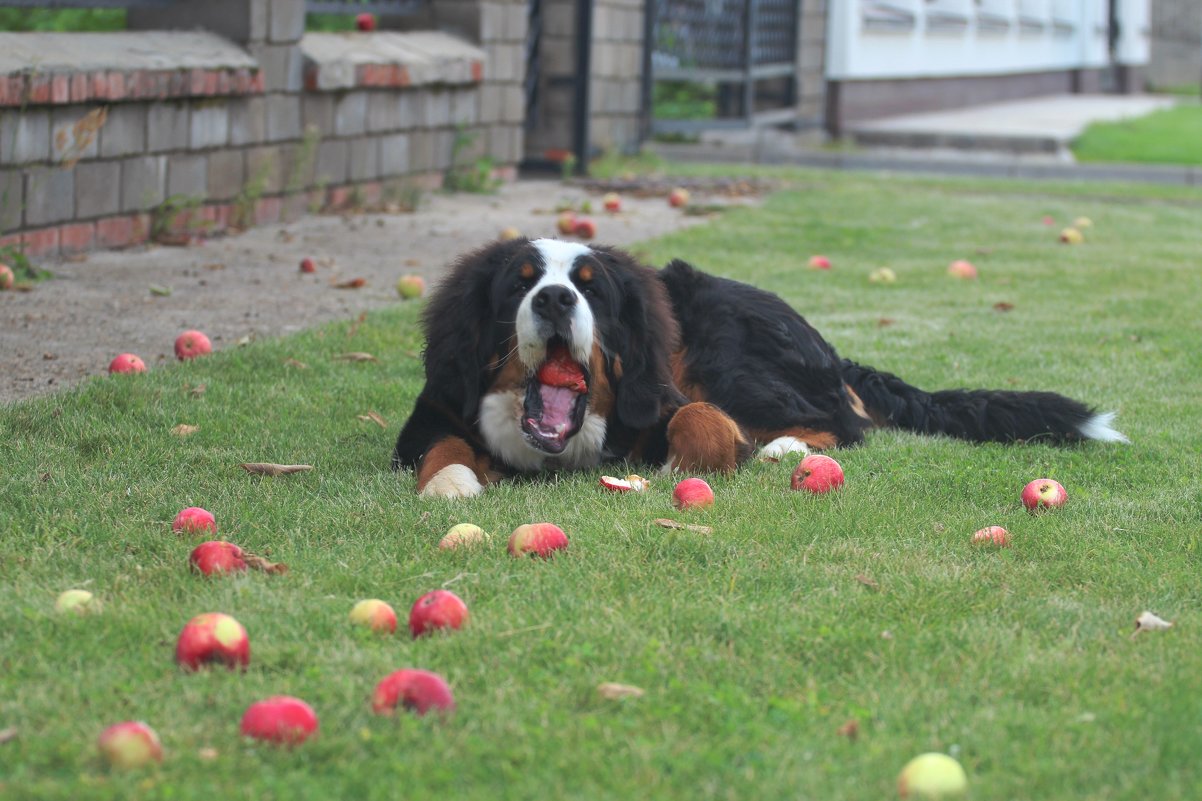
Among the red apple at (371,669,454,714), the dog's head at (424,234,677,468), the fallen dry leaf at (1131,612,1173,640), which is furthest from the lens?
the dog's head at (424,234,677,468)

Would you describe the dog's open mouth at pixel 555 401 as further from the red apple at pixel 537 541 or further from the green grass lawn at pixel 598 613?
the red apple at pixel 537 541

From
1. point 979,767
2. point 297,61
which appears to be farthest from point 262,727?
point 297,61

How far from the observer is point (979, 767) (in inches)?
104

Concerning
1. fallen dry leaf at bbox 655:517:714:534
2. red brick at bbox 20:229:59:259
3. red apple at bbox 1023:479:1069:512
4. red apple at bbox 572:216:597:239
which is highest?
red apple at bbox 572:216:597:239

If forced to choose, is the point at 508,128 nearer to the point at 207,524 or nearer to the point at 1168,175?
the point at 1168,175

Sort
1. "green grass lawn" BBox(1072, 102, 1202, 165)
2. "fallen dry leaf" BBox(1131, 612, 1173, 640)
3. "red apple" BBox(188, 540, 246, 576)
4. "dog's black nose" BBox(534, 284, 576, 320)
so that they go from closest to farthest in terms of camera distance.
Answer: "fallen dry leaf" BBox(1131, 612, 1173, 640), "red apple" BBox(188, 540, 246, 576), "dog's black nose" BBox(534, 284, 576, 320), "green grass lawn" BBox(1072, 102, 1202, 165)

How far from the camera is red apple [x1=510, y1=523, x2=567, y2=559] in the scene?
373 centimetres

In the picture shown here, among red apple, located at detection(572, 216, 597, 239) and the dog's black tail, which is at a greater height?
red apple, located at detection(572, 216, 597, 239)

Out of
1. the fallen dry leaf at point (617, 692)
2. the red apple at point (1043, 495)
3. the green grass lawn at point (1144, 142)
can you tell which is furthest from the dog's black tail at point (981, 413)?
the green grass lawn at point (1144, 142)

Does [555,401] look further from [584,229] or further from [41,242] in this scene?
[584,229]

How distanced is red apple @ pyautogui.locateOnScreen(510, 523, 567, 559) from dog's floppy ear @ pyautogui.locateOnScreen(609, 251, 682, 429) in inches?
41.9

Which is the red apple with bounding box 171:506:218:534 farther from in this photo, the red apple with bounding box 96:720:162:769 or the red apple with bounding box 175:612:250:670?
the red apple with bounding box 96:720:162:769

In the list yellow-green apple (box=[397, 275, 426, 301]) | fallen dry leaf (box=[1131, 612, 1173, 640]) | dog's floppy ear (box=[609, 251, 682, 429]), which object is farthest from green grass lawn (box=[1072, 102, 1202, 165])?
fallen dry leaf (box=[1131, 612, 1173, 640])

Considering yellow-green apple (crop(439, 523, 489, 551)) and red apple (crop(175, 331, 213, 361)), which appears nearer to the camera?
yellow-green apple (crop(439, 523, 489, 551))
